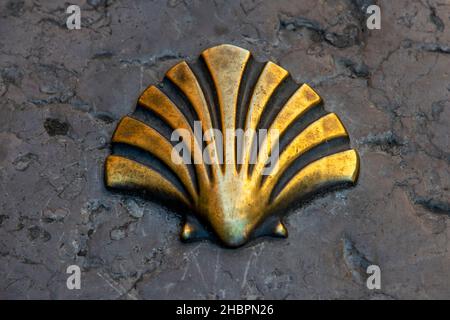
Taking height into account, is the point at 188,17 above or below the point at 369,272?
above

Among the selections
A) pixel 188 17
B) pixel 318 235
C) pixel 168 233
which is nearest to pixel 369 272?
pixel 318 235

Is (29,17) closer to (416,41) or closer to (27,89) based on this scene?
(27,89)

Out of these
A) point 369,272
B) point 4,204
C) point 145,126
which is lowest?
point 369,272
